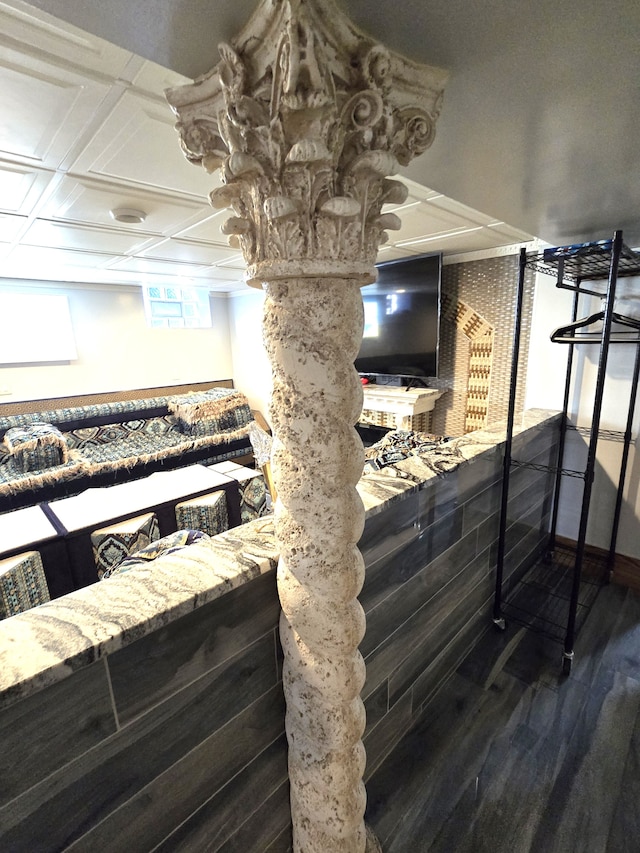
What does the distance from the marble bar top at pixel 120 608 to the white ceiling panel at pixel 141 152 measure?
1.28m

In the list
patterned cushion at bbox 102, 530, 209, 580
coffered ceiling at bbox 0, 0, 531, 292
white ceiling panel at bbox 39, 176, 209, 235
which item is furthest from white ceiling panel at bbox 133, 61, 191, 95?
patterned cushion at bbox 102, 530, 209, 580

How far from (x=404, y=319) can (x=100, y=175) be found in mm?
2692

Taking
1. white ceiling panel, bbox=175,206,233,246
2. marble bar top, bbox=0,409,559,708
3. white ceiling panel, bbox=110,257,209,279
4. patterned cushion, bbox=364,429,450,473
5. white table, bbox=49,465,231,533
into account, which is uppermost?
white ceiling panel, bbox=110,257,209,279

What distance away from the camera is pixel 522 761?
1.41m

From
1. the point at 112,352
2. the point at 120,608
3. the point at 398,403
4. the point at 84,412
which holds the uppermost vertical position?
the point at 112,352

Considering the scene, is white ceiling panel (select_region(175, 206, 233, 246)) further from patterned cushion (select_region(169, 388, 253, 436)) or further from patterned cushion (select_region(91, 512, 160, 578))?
patterned cushion (select_region(169, 388, 253, 436))

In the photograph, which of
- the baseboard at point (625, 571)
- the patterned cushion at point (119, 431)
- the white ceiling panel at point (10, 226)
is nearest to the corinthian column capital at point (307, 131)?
the white ceiling panel at point (10, 226)

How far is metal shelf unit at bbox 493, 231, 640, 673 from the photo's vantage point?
4.97 feet

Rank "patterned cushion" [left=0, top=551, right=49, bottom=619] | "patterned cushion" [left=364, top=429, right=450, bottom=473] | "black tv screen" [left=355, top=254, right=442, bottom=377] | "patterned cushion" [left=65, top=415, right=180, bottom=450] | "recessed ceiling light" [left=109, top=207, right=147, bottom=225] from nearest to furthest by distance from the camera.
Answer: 1. "patterned cushion" [left=0, top=551, right=49, bottom=619]
2. "patterned cushion" [left=364, top=429, right=450, bottom=473]
3. "recessed ceiling light" [left=109, top=207, right=147, bottom=225]
4. "black tv screen" [left=355, top=254, right=442, bottom=377]
5. "patterned cushion" [left=65, top=415, right=180, bottom=450]

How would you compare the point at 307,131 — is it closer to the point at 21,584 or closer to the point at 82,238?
the point at 21,584

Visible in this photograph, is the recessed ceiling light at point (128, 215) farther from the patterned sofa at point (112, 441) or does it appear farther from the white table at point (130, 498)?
the patterned sofa at point (112, 441)

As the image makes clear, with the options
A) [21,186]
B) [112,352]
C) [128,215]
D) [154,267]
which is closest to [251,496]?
[128,215]

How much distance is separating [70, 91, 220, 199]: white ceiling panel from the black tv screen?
1952 millimetres

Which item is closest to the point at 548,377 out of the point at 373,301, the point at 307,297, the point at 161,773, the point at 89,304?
the point at 373,301
